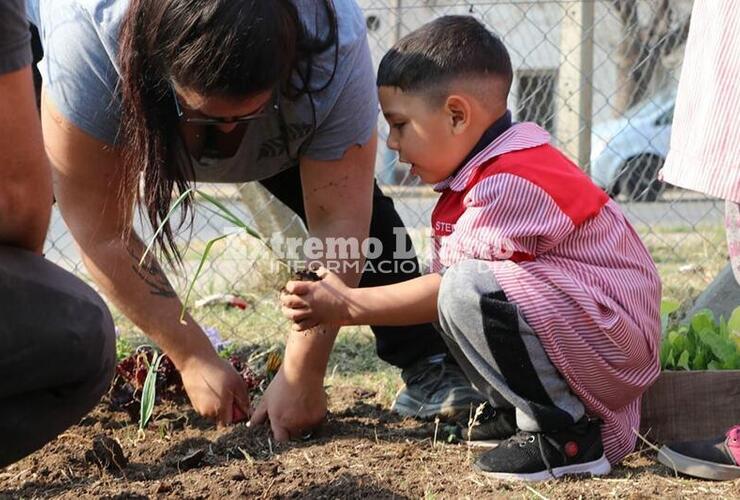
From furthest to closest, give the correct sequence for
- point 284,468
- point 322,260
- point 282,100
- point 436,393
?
point 436,393 < point 322,260 < point 282,100 < point 284,468

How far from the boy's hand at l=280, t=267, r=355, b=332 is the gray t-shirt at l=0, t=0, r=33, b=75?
79 cm

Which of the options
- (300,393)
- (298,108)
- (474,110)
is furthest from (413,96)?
(300,393)

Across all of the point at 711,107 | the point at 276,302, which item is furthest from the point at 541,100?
the point at 711,107

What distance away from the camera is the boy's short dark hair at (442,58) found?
2371mm

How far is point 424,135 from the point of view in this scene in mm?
2389

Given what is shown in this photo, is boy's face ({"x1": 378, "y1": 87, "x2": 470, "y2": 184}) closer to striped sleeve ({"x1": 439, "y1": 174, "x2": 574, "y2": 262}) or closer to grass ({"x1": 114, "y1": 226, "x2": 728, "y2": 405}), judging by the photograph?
striped sleeve ({"x1": 439, "y1": 174, "x2": 574, "y2": 262})

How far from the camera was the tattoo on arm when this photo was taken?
2.70m

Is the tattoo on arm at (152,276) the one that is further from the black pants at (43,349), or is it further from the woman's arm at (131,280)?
the black pants at (43,349)

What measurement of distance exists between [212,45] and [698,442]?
1.40 meters

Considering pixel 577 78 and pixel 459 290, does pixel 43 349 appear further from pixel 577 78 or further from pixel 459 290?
pixel 577 78

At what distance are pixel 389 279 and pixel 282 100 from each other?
2.49 ft

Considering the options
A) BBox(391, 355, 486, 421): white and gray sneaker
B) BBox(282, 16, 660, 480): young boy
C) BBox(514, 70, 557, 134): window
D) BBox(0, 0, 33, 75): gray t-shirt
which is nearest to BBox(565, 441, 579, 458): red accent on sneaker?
BBox(282, 16, 660, 480): young boy

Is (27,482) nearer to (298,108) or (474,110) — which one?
(298,108)

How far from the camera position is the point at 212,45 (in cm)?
199
